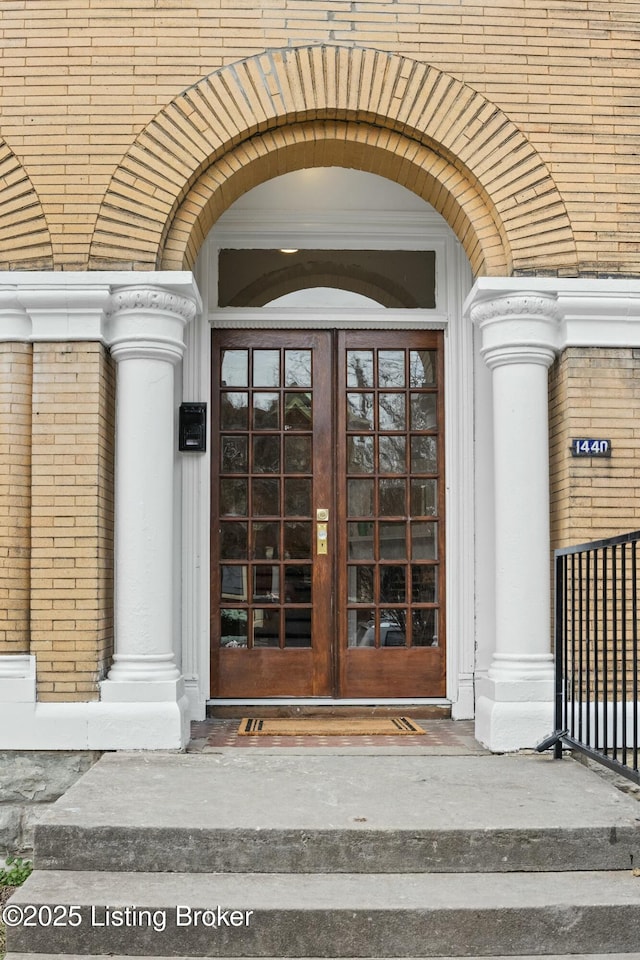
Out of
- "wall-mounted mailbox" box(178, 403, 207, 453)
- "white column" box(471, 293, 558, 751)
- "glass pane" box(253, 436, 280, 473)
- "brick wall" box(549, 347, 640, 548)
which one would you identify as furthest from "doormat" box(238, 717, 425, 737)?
"wall-mounted mailbox" box(178, 403, 207, 453)

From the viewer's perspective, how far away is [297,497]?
723 centimetres

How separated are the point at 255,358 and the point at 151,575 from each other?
2204mm

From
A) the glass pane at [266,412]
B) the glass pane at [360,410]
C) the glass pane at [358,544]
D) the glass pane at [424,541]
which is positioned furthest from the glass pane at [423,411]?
the glass pane at [266,412]

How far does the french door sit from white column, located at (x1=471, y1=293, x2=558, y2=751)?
1284mm

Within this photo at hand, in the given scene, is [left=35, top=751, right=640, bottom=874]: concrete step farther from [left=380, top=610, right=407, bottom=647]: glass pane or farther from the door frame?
[left=380, top=610, right=407, bottom=647]: glass pane

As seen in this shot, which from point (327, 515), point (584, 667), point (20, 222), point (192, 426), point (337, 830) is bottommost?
point (337, 830)

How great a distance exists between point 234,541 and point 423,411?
1727mm

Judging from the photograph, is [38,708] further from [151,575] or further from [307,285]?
[307,285]

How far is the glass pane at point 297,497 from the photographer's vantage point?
23.7 feet

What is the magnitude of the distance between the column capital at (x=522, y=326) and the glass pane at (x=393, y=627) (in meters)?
2.14

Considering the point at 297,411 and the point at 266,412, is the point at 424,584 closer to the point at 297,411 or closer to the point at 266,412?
the point at 297,411

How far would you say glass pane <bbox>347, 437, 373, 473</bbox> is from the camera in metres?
7.27

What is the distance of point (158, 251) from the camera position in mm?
5828

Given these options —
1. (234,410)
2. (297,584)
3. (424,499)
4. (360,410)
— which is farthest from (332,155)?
(297,584)
